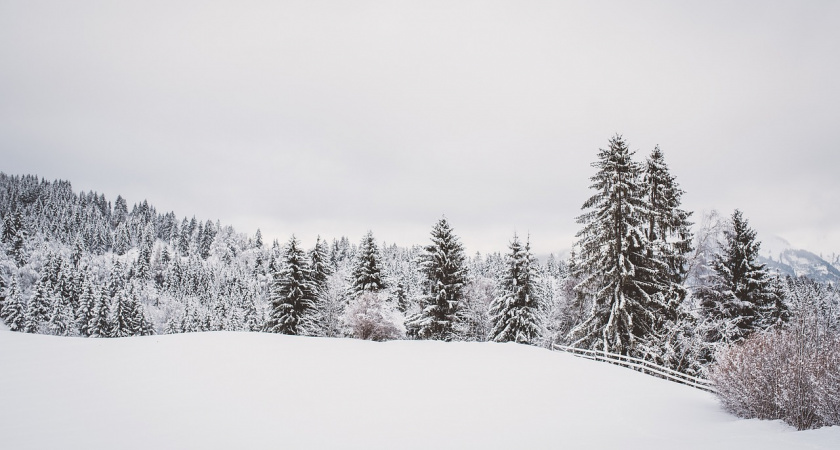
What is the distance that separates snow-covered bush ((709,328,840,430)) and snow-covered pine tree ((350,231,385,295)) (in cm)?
2840

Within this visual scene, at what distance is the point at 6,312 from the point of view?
58969 mm

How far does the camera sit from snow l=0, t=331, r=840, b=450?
8508 mm

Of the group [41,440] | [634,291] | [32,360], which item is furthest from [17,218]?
[634,291]

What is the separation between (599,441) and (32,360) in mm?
19448

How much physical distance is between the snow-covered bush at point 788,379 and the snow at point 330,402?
0.61 m

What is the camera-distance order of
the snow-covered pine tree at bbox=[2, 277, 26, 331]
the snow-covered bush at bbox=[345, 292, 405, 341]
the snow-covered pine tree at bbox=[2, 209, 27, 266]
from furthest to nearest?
1. the snow-covered pine tree at bbox=[2, 209, 27, 266]
2. the snow-covered pine tree at bbox=[2, 277, 26, 331]
3. the snow-covered bush at bbox=[345, 292, 405, 341]

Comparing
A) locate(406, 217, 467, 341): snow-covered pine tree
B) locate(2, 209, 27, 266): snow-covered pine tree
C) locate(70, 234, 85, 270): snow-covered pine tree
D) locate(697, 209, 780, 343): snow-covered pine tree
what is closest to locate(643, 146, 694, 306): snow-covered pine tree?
locate(697, 209, 780, 343): snow-covered pine tree

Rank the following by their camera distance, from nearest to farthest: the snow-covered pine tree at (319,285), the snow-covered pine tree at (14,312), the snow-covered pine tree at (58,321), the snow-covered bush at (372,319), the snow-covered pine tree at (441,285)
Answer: the snow-covered bush at (372,319) < the snow-covered pine tree at (441,285) < the snow-covered pine tree at (319,285) < the snow-covered pine tree at (14,312) < the snow-covered pine tree at (58,321)

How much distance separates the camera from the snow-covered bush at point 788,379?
27.8 ft

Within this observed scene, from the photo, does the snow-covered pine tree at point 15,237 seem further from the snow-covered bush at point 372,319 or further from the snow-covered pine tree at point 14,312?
the snow-covered bush at point 372,319

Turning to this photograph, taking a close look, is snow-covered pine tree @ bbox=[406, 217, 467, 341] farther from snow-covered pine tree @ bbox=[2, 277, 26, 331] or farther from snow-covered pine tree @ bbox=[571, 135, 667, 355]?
snow-covered pine tree @ bbox=[2, 277, 26, 331]

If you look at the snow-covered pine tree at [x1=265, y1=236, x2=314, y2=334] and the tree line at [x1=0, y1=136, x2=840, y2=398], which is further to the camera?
the snow-covered pine tree at [x1=265, y1=236, x2=314, y2=334]

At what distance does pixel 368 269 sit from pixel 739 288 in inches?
1117

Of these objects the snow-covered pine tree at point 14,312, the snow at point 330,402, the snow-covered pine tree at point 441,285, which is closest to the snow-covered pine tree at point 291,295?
the snow-covered pine tree at point 441,285
